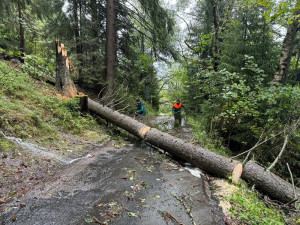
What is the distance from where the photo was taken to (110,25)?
391 inches

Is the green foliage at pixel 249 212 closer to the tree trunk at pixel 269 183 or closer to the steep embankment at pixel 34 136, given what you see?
the tree trunk at pixel 269 183

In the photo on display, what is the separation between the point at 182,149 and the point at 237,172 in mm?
1772

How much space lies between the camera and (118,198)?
3227 millimetres

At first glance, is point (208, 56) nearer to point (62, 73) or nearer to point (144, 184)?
point (62, 73)

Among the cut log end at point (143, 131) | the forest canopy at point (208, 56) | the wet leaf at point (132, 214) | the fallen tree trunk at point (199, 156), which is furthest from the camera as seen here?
the cut log end at point (143, 131)

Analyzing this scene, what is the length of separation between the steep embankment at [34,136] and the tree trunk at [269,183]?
197 inches

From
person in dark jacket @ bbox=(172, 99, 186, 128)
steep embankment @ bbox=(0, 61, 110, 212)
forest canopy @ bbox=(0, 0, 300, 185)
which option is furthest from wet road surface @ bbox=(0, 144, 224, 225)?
person in dark jacket @ bbox=(172, 99, 186, 128)

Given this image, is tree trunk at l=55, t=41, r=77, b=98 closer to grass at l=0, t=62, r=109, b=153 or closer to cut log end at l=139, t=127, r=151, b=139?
grass at l=0, t=62, r=109, b=153

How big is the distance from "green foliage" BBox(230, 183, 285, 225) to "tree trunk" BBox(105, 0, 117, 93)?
8.26m

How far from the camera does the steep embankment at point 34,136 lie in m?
3.42

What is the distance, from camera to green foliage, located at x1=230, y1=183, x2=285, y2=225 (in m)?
3.01

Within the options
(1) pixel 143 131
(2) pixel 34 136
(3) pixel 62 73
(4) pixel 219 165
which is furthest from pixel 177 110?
(2) pixel 34 136

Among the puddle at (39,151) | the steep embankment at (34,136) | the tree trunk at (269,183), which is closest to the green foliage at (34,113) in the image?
the steep embankment at (34,136)

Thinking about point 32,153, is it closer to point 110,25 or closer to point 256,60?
point 110,25
